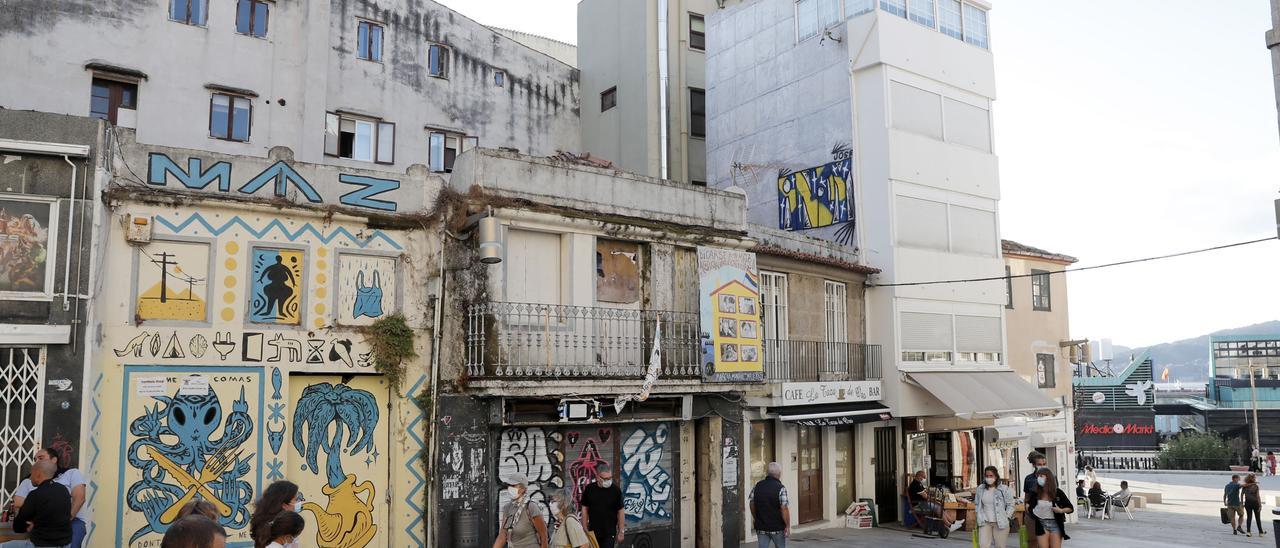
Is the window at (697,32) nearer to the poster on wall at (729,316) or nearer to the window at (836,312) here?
the window at (836,312)

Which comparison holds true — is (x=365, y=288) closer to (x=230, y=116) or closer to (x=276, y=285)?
(x=276, y=285)

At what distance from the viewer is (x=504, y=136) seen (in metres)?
26.1

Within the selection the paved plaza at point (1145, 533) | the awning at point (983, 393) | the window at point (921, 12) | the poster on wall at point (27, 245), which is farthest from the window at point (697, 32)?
the poster on wall at point (27, 245)

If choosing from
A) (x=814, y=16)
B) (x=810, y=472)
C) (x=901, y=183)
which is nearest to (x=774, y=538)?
(x=810, y=472)

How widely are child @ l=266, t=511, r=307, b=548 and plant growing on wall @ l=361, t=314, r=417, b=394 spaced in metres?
7.13

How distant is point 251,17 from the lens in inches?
851

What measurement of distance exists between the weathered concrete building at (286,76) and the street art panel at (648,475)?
31.0ft

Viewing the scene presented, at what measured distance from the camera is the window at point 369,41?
23516 millimetres

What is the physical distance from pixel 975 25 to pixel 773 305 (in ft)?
35.2

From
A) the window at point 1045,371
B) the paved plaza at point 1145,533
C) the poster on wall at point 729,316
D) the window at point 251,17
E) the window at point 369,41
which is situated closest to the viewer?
the poster on wall at point 729,316

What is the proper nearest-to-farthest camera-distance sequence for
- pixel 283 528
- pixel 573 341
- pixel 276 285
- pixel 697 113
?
pixel 283 528 → pixel 276 285 → pixel 573 341 → pixel 697 113

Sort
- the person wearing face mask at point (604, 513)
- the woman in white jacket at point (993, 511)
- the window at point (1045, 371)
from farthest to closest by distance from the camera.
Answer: the window at point (1045, 371) < the woman in white jacket at point (993, 511) < the person wearing face mask at point (604, 513)

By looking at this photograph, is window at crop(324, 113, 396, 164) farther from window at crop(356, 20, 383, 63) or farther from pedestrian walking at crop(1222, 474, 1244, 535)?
pedestrian walking at crop(1222, 474, 1244, 535)

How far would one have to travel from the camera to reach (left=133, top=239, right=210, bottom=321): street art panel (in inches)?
482
